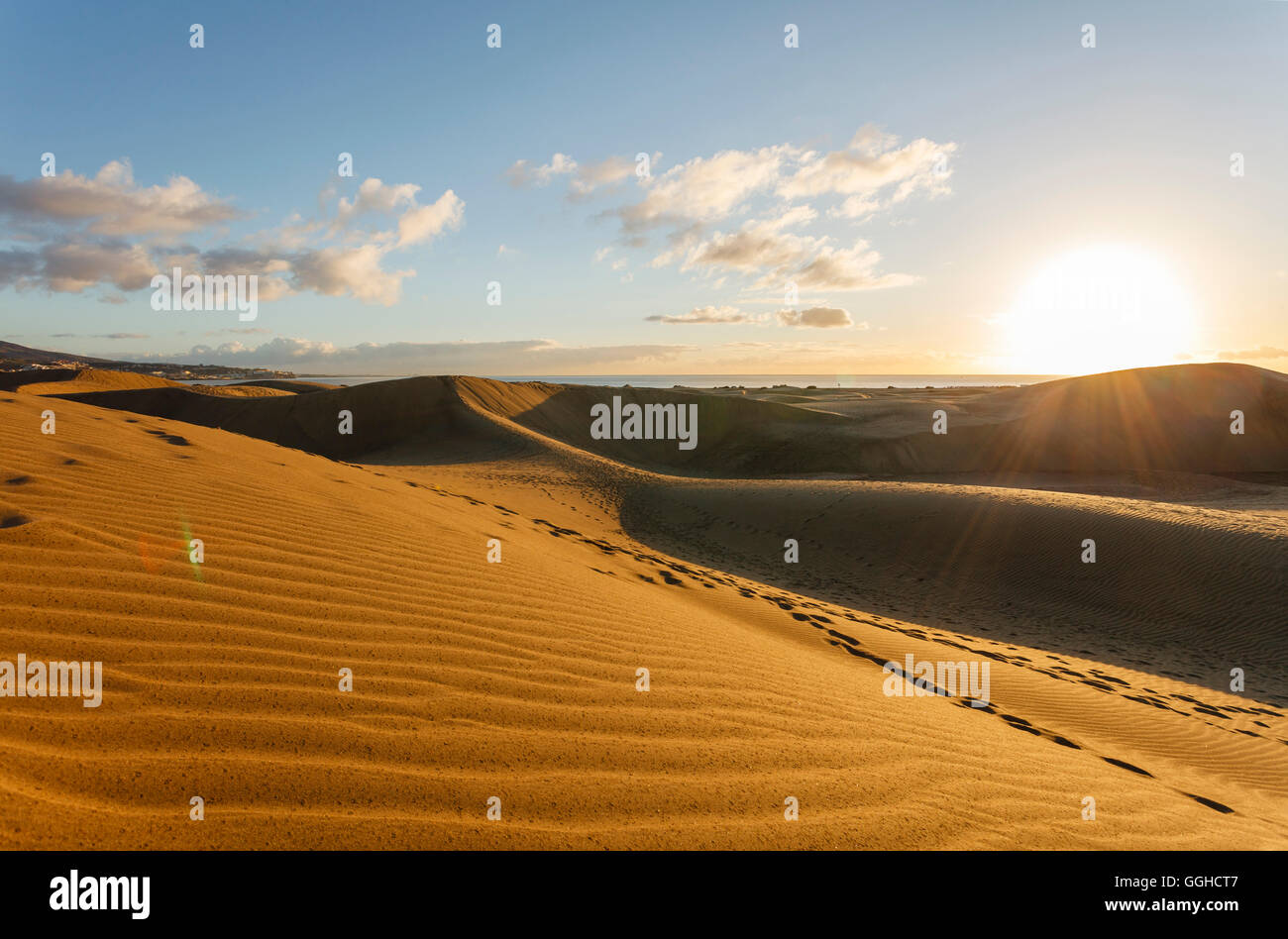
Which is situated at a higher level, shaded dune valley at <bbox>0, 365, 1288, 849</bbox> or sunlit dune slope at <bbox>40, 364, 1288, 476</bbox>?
sunlit dune slope at <bbox>40, 364, 1288, 476</bbox>

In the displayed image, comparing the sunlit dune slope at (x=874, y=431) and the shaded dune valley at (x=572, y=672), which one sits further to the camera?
the sunlit dune slope at (x=874, y=431)

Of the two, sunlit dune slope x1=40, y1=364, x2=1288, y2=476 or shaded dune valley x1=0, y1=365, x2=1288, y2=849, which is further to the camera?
sunlit dune slope x1=40, y1=364, x2=1288, y2=476

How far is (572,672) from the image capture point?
3.64m

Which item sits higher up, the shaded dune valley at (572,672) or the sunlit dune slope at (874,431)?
the sunlit dune slope at (874,431)

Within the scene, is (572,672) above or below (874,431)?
below

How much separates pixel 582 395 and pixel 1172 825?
1343 inches

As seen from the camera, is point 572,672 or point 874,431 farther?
point 874,431

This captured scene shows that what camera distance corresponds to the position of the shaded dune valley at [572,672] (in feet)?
7.31

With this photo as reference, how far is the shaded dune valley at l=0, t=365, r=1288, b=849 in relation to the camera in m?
2.23

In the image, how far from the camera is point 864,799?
9.31 feet

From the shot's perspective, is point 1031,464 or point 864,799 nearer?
point 864,799
